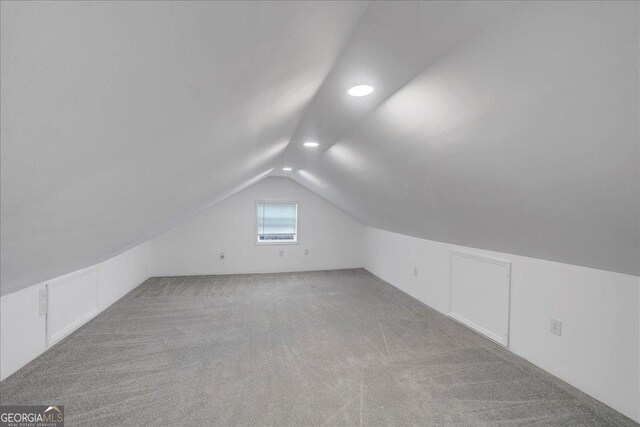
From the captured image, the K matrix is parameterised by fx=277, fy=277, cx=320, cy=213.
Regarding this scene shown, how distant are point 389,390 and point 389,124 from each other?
1.98 metres

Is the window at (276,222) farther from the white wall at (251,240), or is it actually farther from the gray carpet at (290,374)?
the gray carpet at (290,374)

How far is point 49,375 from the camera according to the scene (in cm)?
226

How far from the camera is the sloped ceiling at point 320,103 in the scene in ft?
1.95

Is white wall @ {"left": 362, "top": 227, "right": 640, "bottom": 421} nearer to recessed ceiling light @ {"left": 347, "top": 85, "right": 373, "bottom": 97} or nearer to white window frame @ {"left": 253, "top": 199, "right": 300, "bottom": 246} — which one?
recessed ceiling light @ {"left": 347, "top": 85, "right": 373, "bottom": 97}

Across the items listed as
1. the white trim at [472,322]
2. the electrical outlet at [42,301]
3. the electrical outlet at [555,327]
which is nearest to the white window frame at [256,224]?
the white trim at [472,322]

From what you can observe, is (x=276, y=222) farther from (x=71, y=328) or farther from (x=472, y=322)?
(x=472, y=322)

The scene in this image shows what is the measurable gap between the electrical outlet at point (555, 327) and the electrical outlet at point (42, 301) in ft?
14.7

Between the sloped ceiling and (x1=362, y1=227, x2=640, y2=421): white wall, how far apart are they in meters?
0.20

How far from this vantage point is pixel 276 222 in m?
6.35

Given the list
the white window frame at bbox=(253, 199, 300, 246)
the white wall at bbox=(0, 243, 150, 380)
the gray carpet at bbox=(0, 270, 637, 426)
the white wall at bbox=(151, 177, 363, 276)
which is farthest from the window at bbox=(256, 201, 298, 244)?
the white wall at bbox=(0, 243, 150, 380)

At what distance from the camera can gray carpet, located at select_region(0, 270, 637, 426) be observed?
187cm

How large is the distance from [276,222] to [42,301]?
4.17 m

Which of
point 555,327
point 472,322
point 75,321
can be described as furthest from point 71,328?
point 555,327

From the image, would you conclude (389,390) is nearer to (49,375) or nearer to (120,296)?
(49,375)
